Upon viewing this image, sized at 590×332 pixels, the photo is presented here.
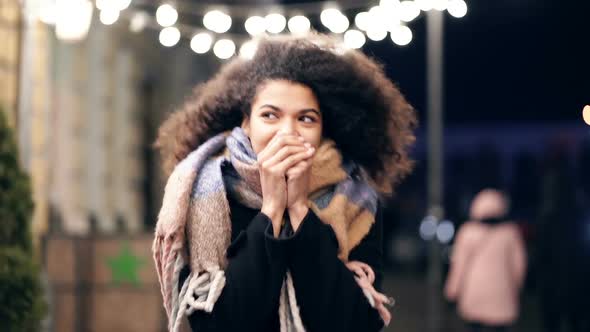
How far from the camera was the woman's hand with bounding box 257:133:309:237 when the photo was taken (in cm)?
269

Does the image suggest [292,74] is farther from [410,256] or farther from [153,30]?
[410,256]

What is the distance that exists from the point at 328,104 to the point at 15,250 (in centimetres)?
268

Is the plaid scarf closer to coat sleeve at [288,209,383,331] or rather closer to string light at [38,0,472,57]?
coat sleeve at [288,209,383,331]

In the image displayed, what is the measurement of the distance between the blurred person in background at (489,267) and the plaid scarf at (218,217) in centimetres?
556

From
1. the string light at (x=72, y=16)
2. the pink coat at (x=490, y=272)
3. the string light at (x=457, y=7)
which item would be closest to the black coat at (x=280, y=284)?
the string light at (x=457, y=7)

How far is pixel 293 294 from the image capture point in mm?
2676

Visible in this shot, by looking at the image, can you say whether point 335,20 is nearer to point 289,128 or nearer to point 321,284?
point 289,128

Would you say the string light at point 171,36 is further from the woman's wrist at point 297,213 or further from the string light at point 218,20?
the woman's wrist at point 297,213

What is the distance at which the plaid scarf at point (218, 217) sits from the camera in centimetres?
268

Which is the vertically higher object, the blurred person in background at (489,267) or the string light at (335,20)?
the string light at (335,20)

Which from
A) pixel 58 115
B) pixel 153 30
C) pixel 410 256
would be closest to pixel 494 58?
pixel 410 256

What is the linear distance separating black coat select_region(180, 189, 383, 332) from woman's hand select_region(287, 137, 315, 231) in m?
0.03

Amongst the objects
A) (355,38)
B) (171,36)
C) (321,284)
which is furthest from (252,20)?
(321,284)

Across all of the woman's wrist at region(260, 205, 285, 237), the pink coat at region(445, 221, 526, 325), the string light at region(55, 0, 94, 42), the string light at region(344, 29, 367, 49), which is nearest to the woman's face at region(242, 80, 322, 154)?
the woman's wrist at region(260, 205, 285, 237)
